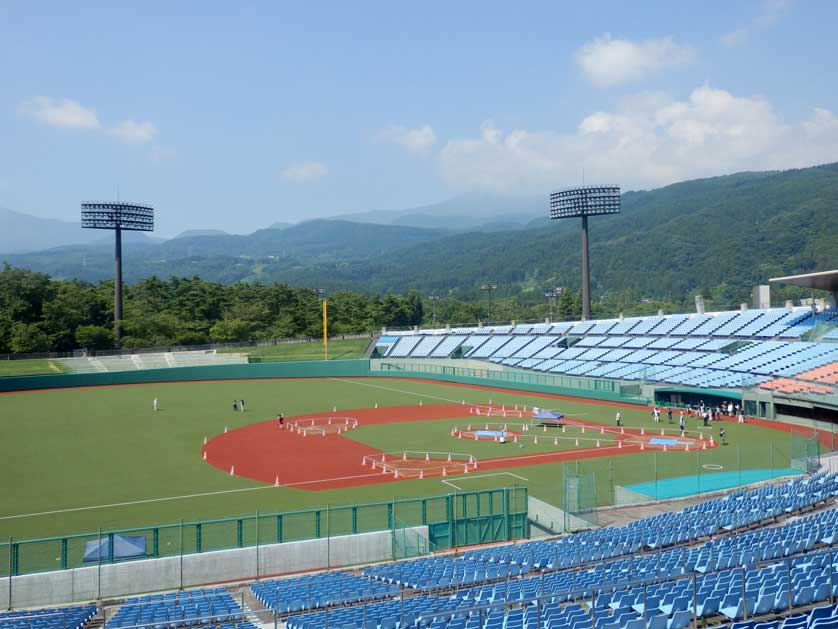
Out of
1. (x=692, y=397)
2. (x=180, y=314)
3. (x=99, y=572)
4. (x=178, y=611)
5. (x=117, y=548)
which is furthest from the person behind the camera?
(x=180, y=314)

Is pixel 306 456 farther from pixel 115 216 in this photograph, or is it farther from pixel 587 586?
pixel 115 216

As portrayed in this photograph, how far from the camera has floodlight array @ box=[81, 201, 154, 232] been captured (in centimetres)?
9800

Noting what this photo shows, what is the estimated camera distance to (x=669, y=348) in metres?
68.1

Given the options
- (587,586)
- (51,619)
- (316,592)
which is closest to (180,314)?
(51,619)

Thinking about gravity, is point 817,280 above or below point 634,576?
above

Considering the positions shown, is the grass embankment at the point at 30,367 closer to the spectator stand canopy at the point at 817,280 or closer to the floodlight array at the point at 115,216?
the floodlight array at the point at 115,216

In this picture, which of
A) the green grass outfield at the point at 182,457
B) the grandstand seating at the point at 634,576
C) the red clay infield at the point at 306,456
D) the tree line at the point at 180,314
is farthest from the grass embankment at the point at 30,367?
the grandstand seating at the point at 634,576

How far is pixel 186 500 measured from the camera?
97.9 ft

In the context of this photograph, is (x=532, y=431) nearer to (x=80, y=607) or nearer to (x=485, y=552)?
(x=485, y=552)

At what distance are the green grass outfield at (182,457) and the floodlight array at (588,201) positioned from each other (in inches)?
1378

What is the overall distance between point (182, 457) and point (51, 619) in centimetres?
2466

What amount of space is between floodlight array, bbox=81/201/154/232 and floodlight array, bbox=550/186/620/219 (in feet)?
181

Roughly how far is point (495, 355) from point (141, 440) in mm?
47166

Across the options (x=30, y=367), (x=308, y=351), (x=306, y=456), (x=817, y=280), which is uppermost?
(x=817, y=280)
